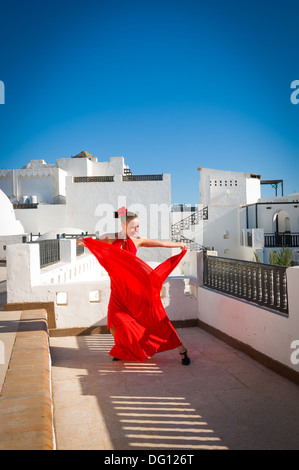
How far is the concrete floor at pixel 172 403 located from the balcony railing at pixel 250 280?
0.80 metres

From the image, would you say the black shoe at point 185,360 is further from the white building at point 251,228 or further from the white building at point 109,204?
the white building at point 251,228

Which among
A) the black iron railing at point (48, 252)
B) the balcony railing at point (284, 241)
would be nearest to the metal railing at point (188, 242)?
the balcony railing at point (284, 241)

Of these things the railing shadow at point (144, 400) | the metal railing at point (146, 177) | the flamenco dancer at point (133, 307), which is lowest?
the railing shadow at point (144, 400)

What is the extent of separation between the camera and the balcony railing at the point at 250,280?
152 inches

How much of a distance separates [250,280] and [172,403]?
2.02m

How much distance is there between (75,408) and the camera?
3090 mm

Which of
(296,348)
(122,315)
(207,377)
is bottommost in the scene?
(207,377)

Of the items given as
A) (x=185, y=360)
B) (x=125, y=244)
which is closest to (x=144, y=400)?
(x=185, y=360)

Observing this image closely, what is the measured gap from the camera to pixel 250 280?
4480 millimetres

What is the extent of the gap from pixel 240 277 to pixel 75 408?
2755mm

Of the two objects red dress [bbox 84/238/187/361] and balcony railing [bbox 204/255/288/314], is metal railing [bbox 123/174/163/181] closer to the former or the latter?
balcony railing [bbox 204/255/288/314]

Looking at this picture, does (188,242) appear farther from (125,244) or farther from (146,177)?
(125,244)
